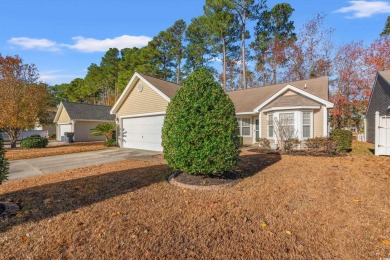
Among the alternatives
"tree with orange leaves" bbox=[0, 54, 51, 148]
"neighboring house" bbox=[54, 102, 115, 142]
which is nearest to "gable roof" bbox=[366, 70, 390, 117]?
"tree with orange leaves" bbox=[0, 54, 51, 148]

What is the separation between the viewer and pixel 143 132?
1463 cm

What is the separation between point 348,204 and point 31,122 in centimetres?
2101

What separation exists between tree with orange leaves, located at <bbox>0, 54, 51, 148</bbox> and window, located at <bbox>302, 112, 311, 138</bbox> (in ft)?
66.2

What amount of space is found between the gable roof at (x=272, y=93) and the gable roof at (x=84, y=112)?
17.3 meters

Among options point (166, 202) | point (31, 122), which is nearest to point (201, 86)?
point (166, 202)

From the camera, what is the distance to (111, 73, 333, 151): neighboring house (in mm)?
12867

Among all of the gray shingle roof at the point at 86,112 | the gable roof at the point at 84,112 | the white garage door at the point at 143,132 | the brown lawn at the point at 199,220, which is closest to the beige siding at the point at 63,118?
the gable roof at the point at 84,112

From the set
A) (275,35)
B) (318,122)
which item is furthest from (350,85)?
(318,122)

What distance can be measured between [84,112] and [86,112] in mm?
260

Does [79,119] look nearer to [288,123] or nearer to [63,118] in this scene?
[63,118]

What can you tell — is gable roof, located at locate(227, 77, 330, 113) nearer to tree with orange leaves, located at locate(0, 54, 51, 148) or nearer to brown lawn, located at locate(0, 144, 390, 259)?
brown lawn, located at locate(0, 144, 390, 259)

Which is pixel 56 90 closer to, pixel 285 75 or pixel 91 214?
pixel 285 75

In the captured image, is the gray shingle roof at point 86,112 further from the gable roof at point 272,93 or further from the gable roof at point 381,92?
the gable roof at point 381,92

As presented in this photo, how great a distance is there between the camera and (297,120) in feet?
42.2
